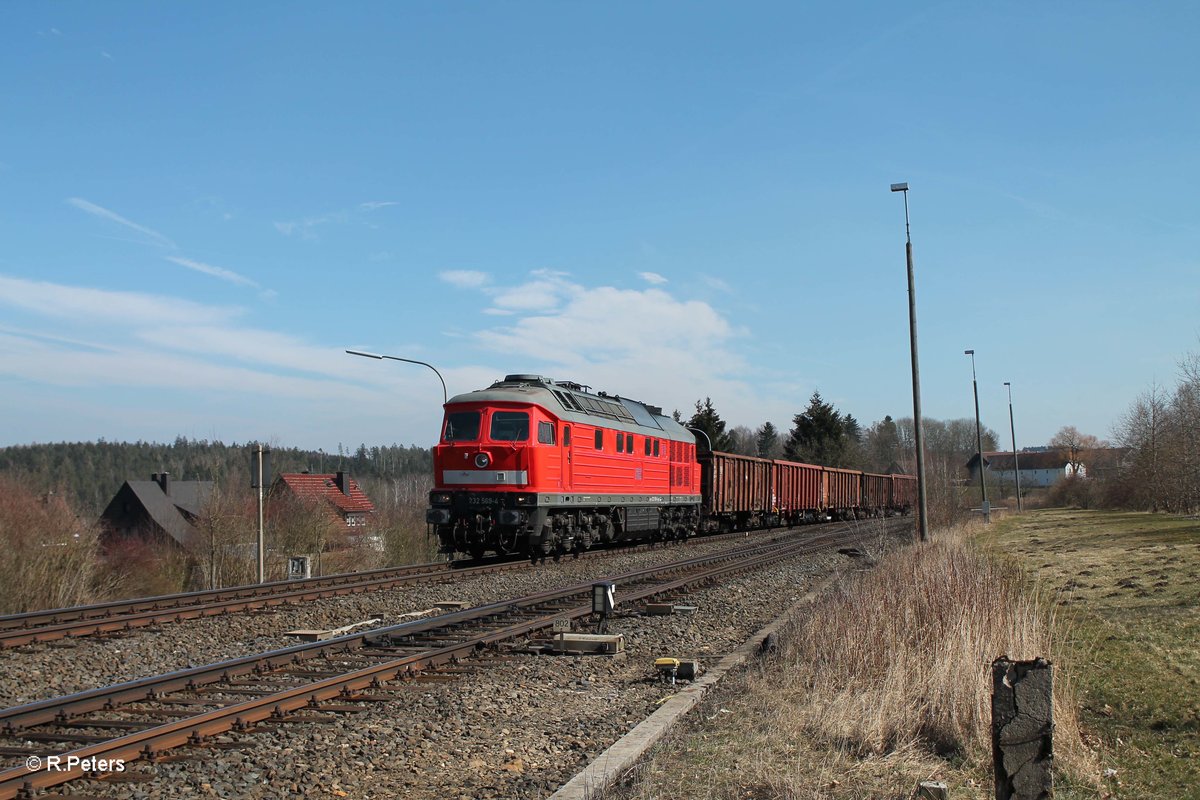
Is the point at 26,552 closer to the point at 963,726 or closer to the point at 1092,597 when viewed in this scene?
the point at 963,726

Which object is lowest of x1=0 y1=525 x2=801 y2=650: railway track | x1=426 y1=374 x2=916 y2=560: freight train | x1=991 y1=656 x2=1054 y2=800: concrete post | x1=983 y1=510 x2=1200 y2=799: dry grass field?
x1=983 y1=510 x2=1200 y2=799: dry grass field

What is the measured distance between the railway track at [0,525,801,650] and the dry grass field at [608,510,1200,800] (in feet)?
26.2

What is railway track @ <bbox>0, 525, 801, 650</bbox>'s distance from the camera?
1180 centimetres

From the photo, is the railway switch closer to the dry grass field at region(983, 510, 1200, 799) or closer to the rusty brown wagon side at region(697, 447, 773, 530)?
the dry grass field at region(983, 510, 1200, 799)

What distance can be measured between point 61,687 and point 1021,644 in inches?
351

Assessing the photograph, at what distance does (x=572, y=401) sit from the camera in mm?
22359

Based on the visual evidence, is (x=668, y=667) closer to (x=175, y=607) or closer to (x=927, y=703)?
(x=927, y=703)

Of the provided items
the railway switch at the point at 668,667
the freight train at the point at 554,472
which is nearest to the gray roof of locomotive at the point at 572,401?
the freight train at the point at 554,472

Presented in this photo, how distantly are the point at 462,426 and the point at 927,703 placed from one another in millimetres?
14758

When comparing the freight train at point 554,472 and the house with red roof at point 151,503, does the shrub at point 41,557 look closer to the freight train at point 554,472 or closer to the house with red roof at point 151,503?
the freight train at point 554,472

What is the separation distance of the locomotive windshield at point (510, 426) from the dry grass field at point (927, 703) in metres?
9.11

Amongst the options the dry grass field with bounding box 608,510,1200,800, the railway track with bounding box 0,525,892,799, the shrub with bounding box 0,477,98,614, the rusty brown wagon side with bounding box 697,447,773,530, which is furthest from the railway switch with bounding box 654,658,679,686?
the rusty brown wagon side with bounding box 697,447,773,530

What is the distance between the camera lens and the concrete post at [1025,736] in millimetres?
4824

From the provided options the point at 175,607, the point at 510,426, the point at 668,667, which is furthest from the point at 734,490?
the point at 668,667
